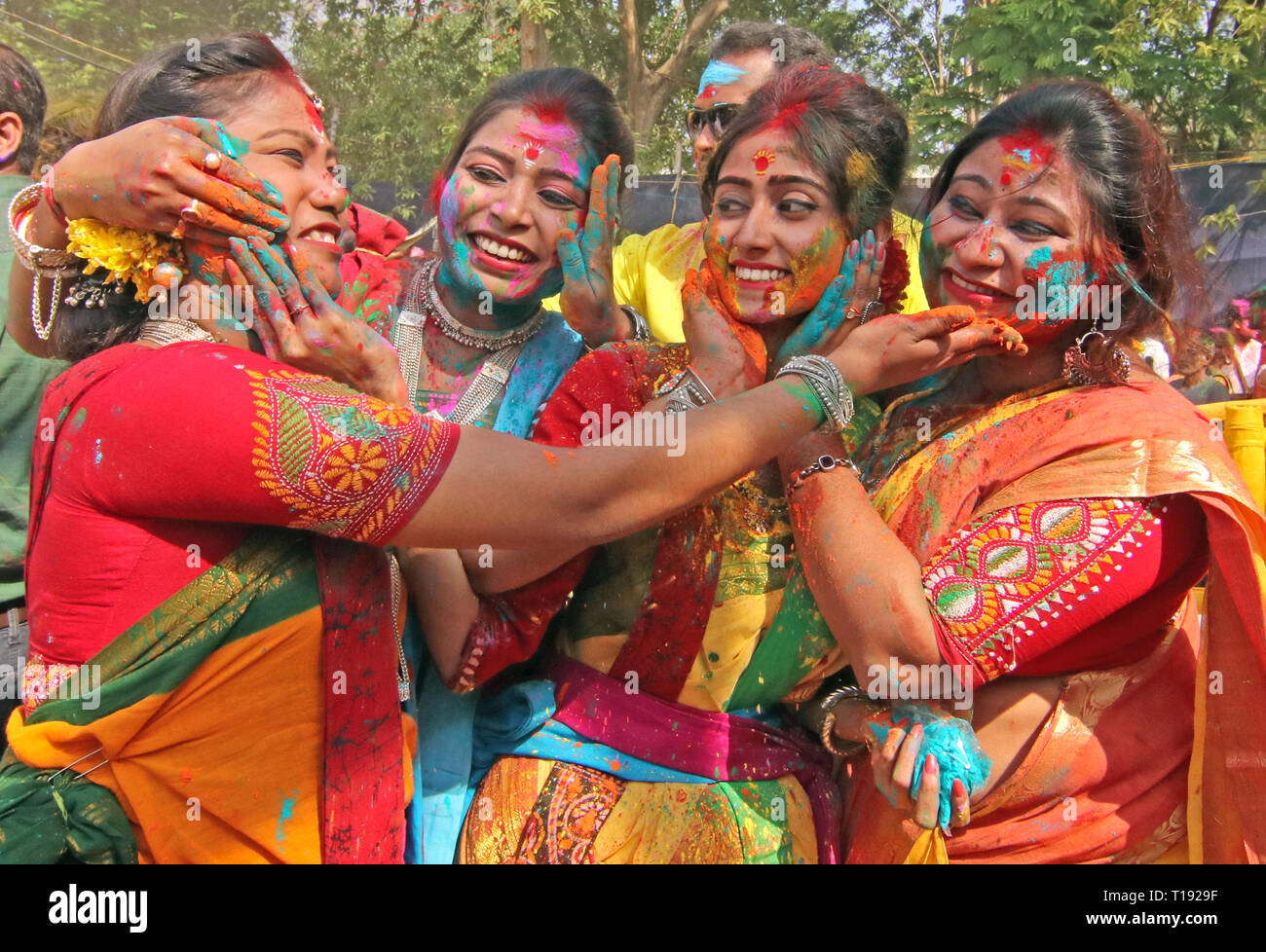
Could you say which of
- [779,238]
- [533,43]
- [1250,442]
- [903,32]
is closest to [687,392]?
[779,238]

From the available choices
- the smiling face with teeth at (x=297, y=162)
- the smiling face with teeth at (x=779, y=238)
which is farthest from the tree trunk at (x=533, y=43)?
the smiling face with teeth at (x=297, y=162)

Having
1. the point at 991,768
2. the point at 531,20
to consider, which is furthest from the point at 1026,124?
the point at 531,20

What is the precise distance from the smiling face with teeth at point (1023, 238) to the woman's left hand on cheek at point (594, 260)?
87 cm

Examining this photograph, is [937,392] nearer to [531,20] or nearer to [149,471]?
[149,471]

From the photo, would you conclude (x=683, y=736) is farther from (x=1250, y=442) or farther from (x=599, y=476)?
(x=1250, y=442)

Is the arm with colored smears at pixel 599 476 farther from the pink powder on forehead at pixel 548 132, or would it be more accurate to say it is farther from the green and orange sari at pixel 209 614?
the pink powder on forehead at pixel 548 132

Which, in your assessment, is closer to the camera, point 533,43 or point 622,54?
point 533,43

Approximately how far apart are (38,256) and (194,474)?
2.31 ft

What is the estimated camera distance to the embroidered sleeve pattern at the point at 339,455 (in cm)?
190

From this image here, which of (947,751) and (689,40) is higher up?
(689,40)

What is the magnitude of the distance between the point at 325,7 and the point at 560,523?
13805 millimetres

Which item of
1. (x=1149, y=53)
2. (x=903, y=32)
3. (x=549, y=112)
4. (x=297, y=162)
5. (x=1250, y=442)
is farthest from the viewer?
(x=903, y=32)

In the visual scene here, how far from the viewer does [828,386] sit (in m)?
2.33
